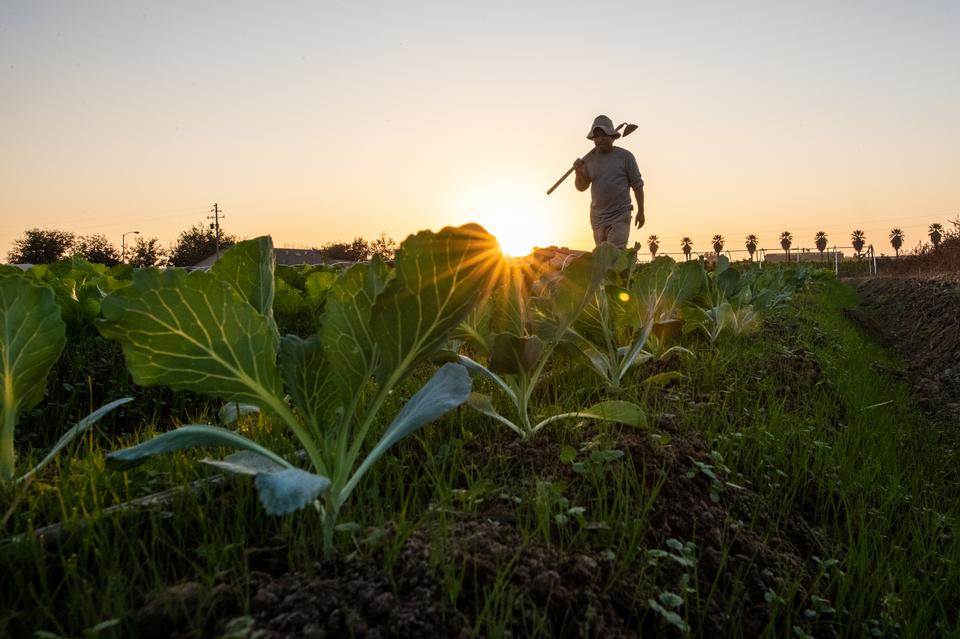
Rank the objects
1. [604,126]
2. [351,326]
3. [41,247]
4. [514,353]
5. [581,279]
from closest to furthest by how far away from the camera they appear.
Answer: [351,326], [514,353], [581,279], [604,126], [41,247]

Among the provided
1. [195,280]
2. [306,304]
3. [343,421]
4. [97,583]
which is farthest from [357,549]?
[306,304]

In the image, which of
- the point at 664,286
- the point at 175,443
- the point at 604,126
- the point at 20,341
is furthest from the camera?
the point at 604,126

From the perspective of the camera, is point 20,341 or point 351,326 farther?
point 20,341

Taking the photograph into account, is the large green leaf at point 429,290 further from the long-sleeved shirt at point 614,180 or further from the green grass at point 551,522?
the long-sleeved shirt at point 614,180

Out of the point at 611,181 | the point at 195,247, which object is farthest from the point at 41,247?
the point at 611,181

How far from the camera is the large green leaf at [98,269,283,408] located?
1280mm

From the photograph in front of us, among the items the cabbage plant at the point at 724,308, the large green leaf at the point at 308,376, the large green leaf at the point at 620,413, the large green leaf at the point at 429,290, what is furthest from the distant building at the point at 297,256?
the large green leaf at the point at 429,290

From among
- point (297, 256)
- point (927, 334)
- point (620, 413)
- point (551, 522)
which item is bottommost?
point (927, 334)

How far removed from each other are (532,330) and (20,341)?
5.14ft

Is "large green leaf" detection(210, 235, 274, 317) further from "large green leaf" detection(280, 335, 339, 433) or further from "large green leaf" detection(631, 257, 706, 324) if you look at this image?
"large green leaf" detection(631, 257, 706, 324)

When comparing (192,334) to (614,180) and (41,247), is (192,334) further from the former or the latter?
(41,247)

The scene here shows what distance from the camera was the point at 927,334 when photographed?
7598 millimetres

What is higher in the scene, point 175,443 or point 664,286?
point 664,286

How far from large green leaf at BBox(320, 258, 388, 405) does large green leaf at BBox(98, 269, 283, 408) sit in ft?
0.43
